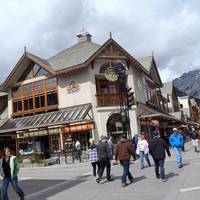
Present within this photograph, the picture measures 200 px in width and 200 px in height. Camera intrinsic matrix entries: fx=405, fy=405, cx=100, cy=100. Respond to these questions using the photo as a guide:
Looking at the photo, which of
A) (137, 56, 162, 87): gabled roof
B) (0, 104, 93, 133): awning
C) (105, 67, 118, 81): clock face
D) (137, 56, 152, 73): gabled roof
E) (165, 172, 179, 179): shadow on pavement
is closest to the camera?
(165, 172, 179, 179): shadow on pavement

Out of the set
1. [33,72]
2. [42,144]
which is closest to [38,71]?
[33,72]

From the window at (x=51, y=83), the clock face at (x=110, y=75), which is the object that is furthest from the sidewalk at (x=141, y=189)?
the window at (x=51, y=83)

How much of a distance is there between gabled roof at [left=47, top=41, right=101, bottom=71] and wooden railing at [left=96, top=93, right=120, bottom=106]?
3300 millimetres

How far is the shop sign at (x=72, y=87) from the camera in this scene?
33.9m

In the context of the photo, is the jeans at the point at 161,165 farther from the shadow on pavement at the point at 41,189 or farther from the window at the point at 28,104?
the window at the point at 28,104

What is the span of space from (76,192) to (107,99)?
2061 centimetres

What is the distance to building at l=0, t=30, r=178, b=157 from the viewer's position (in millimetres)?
32719

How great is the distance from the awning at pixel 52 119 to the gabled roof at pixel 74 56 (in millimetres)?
3805

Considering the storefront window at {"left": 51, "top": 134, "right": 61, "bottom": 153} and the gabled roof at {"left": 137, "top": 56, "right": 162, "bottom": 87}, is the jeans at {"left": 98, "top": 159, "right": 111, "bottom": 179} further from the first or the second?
the gabled roof at {"left": 137, "top": 56, "right": 162, "bottom": 87}

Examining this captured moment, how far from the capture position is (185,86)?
193250 millimetres

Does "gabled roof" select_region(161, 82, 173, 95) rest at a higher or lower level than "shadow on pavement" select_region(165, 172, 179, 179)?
higher

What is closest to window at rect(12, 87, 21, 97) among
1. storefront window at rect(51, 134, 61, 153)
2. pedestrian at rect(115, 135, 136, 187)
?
storefront window at rect(51, 134, 61, 153)

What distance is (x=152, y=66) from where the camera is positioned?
1807 inches

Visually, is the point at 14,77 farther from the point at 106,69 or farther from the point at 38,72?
the point at 106,69
